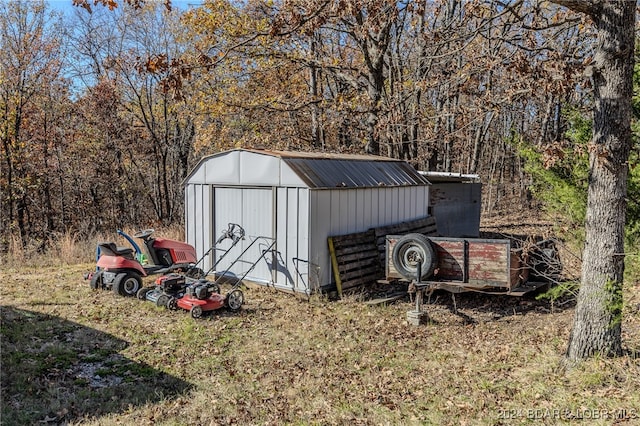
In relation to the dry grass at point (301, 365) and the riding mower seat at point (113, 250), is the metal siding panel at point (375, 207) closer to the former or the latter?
the dry grass at point (301, 365)

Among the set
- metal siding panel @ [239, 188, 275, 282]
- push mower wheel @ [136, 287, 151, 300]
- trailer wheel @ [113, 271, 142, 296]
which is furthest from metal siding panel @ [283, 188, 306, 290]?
trailer wheel @ [113, 271, 142, 296]

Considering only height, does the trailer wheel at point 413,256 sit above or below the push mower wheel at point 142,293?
above

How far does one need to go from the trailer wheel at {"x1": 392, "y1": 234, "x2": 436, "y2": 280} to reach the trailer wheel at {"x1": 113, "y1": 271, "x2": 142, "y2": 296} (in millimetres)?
4773

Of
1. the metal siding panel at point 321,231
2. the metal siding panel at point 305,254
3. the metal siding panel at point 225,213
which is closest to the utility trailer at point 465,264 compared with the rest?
the metal siding panel at point 321,231

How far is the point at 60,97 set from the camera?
18.2 m

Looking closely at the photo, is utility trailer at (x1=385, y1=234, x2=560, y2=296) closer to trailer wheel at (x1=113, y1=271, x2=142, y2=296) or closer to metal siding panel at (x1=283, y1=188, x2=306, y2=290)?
metal siding panel at (x1=283, y1=188, x2=306, y2=290)

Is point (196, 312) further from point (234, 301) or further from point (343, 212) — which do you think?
point (343, 212)

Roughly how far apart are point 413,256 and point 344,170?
2.78 metres

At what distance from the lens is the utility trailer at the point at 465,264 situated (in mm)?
7301

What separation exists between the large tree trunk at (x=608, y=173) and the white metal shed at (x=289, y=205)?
193 inches

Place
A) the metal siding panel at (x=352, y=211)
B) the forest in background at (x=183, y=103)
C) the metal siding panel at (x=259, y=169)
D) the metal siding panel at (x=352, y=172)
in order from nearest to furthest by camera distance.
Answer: the metal siding panel at (x=352, y=172), the metal siding panel at (x=259, y=169), the metal siding panel at (x=352, y=211), the forest in background at (x=183, y=103)

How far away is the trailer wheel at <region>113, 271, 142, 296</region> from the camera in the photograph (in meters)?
8.49

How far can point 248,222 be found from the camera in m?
9.59

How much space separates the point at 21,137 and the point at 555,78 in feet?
59.0
